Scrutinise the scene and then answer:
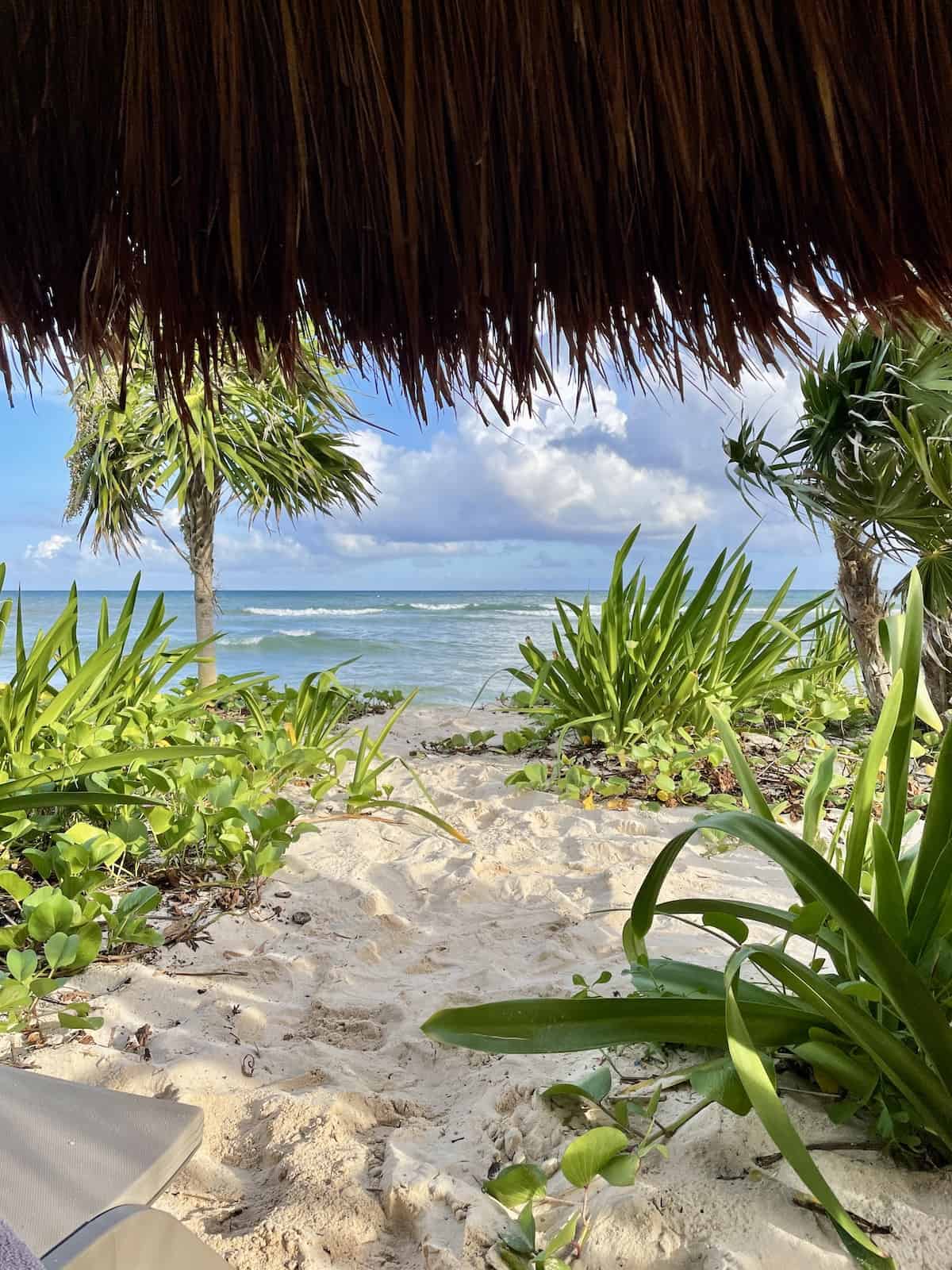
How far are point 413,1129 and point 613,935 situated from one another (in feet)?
2.21

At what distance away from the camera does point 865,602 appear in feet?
11.8

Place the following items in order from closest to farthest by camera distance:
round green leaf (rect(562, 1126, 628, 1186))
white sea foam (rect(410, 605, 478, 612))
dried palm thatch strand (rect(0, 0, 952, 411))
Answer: dried palm thatch strand (rect(0, 0, 952, 411)) < round green leaf (rect(562, 1126, 628, 1186)) < white sea foam (rect(410, 605, 478, 612))

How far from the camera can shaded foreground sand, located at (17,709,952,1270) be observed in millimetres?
833

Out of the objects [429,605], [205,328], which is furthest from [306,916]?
[429,605]

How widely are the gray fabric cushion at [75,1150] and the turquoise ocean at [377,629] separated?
9679 mm

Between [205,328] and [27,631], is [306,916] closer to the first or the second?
[205,328]

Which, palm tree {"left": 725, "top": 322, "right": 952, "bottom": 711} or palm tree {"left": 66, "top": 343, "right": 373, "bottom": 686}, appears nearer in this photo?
palm tree {"left": 725, "top": 322, "right": 952, "bottom": 711}

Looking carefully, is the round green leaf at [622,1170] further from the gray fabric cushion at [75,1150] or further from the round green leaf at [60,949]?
the round green leaf at [60,949]

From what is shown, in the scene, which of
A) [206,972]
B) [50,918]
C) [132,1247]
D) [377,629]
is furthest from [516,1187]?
[377,629]

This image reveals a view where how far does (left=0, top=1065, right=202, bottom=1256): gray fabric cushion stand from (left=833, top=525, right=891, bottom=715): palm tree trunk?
3512 millimetres

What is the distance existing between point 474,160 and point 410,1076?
1276 millimetres

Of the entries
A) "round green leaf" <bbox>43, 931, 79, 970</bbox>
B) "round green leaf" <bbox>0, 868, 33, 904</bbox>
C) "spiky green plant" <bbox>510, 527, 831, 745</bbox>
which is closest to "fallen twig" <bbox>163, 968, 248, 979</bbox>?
"round green leaf" <bbox>43, 931, 79, 970</bbox>

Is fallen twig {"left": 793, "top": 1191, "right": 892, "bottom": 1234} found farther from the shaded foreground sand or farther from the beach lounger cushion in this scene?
the beach lounger cushion

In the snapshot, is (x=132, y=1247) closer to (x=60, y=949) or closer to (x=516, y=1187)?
(x=516, y=1187)
